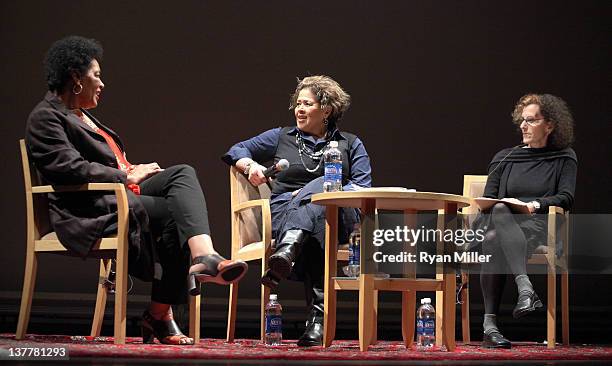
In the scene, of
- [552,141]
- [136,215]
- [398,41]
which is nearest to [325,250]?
[136,215]

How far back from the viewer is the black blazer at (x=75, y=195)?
3.24m

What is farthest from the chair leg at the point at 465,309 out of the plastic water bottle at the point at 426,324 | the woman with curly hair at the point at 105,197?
the woman with curly hair at the point at 105,197

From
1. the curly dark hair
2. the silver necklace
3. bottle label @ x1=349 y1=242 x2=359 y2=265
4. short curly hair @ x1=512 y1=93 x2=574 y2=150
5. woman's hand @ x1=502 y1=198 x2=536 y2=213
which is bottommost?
bottle label @ x1=349 y1=242 x2=359 y2=265

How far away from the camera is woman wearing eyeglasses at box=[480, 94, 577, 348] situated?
378cm

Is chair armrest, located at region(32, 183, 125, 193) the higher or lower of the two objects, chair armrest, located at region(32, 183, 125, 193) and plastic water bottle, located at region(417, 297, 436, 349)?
the higher

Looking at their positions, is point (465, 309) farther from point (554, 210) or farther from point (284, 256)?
point (284, 256)

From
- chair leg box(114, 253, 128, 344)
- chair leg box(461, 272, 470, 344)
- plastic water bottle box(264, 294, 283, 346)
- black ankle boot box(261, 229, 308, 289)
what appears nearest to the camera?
chair leg box(114, 253, 128, 344)

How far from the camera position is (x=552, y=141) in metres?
4.23

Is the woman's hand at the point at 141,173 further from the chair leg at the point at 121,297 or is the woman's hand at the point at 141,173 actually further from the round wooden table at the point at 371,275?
the round wooden table at the point at 371,275

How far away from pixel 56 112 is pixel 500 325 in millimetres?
2811

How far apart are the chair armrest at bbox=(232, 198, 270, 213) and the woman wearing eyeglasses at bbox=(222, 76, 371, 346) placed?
93mm

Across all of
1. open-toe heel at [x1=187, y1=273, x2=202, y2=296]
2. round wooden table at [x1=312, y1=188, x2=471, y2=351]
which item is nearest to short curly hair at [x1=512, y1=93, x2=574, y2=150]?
round wooden table at [x1=312, y1=188, x2=471, y2=351]

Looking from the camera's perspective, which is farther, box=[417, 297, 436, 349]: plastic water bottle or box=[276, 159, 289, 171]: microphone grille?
box=[417, 297, 436, 349]: plastic water bottle

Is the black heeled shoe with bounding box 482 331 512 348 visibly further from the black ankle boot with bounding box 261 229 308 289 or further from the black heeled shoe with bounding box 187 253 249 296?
the black heeled shoe with bounding box 187 253 249 296
